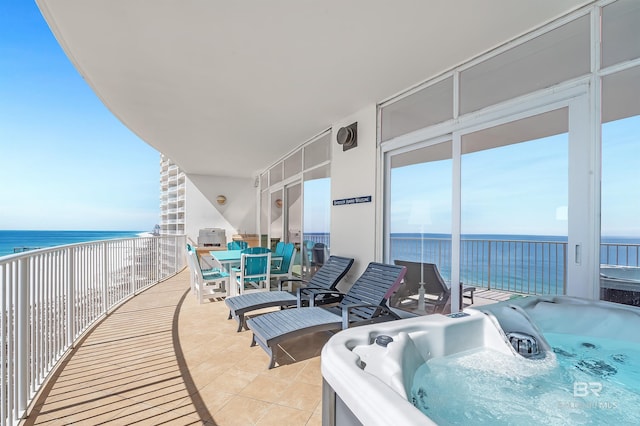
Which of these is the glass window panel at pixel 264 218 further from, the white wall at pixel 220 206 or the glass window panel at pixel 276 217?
the white wall at pixel 220 206

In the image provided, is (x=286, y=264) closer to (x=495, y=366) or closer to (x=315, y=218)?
(x=315, y=218)

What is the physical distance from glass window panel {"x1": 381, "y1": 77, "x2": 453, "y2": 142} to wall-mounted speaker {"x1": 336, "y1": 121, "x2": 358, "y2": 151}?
1.64 feet

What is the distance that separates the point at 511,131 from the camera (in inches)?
104

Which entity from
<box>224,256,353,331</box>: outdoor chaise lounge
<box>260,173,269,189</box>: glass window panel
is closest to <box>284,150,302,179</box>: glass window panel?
<box>260,173,269,189</box>: glass window panel

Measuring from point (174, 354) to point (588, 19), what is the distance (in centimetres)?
437

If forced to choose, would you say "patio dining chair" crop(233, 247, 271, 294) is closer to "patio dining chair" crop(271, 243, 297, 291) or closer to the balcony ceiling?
"patio dining chair" crop(271, 243, 297, 291)

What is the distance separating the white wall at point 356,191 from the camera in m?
4.04

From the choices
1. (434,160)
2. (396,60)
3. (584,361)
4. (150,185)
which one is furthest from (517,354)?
(150,185)

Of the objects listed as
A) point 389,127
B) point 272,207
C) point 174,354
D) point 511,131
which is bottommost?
point 174,354

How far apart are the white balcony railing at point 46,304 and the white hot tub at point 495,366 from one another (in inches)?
73.0

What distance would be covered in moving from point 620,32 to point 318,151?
164 inches

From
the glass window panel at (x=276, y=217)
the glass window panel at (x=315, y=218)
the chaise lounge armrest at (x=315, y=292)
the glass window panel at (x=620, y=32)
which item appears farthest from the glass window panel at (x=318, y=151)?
the glass window panel at (x=620, y=32)

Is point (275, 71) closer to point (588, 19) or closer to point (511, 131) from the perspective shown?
point (511, 131)

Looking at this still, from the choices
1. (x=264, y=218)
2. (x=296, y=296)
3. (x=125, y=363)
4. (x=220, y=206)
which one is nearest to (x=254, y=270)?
(x=296, y=296)
